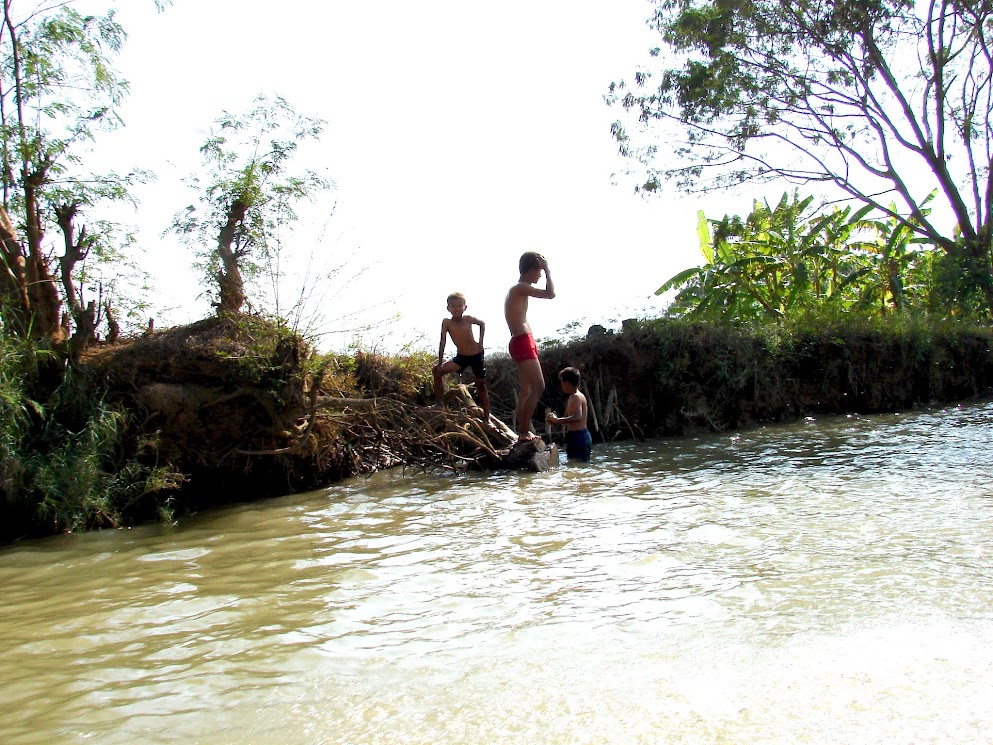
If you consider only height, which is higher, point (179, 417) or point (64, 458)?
point (179, 417)

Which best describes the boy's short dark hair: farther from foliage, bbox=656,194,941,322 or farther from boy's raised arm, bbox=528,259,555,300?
foliage, bbox=656,194,941,322

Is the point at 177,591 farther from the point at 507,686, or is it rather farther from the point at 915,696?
the point at 915,696

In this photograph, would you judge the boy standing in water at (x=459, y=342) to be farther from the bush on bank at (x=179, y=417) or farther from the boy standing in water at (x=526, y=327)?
the bush on bank at (x=179, y=417)

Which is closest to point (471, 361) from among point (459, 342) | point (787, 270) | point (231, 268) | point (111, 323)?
point (459, 342)

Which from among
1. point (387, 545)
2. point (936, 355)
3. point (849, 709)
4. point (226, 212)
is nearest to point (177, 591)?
point (387, 545)

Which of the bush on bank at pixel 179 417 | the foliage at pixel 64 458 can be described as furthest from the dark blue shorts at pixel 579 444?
the foliage at pixel 64 458

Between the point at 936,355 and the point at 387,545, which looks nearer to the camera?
the point at 387,545

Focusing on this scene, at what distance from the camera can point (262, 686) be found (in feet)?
11.0

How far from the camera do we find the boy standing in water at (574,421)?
9977mm

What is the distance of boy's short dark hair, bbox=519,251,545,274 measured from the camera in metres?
9.18

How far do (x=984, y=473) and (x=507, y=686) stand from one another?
6057mm

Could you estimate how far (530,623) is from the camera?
3.96 m

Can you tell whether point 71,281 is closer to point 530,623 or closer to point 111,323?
point 111,323

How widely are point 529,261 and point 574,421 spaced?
208 cm
